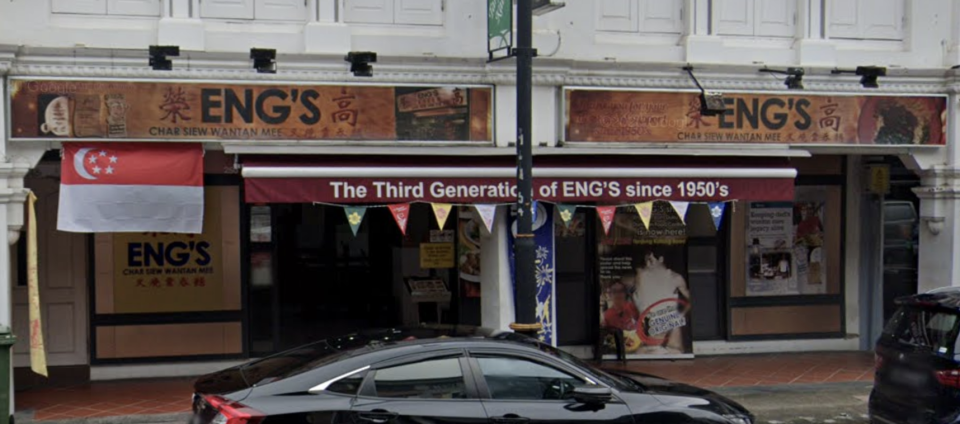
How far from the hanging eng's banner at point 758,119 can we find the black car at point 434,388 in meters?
4.21

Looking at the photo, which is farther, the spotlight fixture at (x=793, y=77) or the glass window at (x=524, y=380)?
the spotlight fixture at (x=793, y=77)

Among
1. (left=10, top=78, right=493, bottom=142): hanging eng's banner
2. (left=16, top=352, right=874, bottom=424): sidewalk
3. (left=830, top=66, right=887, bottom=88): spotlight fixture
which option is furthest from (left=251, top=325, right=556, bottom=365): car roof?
(left=830, top=66, right=887, bottom=88): spotlight fixture

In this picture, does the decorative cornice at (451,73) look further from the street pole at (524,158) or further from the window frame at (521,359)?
the window frame at (521,359)

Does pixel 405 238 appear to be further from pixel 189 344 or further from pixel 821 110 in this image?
pixel 821 110

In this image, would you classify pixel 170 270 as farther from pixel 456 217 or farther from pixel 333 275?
pixel 456 217

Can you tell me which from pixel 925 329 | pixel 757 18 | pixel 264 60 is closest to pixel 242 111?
pixel 264 60

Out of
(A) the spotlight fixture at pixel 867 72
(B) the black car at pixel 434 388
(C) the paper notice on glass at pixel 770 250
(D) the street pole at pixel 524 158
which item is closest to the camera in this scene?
(B) the black car at pixel 434 388

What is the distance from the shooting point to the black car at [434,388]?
567 cm

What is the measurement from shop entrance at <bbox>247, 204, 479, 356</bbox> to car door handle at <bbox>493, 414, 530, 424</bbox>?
600cm

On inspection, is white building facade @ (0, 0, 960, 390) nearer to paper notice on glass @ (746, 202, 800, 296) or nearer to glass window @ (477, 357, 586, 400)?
paper notice on glass @ (746, 202, 800, 296)

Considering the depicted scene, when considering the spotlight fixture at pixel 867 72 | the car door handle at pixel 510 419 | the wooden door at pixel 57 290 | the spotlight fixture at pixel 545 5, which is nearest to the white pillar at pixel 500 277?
the spotlight fixture at pixel 545 5

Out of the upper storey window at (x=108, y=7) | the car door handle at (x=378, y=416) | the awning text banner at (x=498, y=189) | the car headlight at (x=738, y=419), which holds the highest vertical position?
the upper storey window at (x=108, y=7)

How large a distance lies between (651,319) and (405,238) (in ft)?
11.8

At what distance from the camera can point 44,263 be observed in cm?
1107
